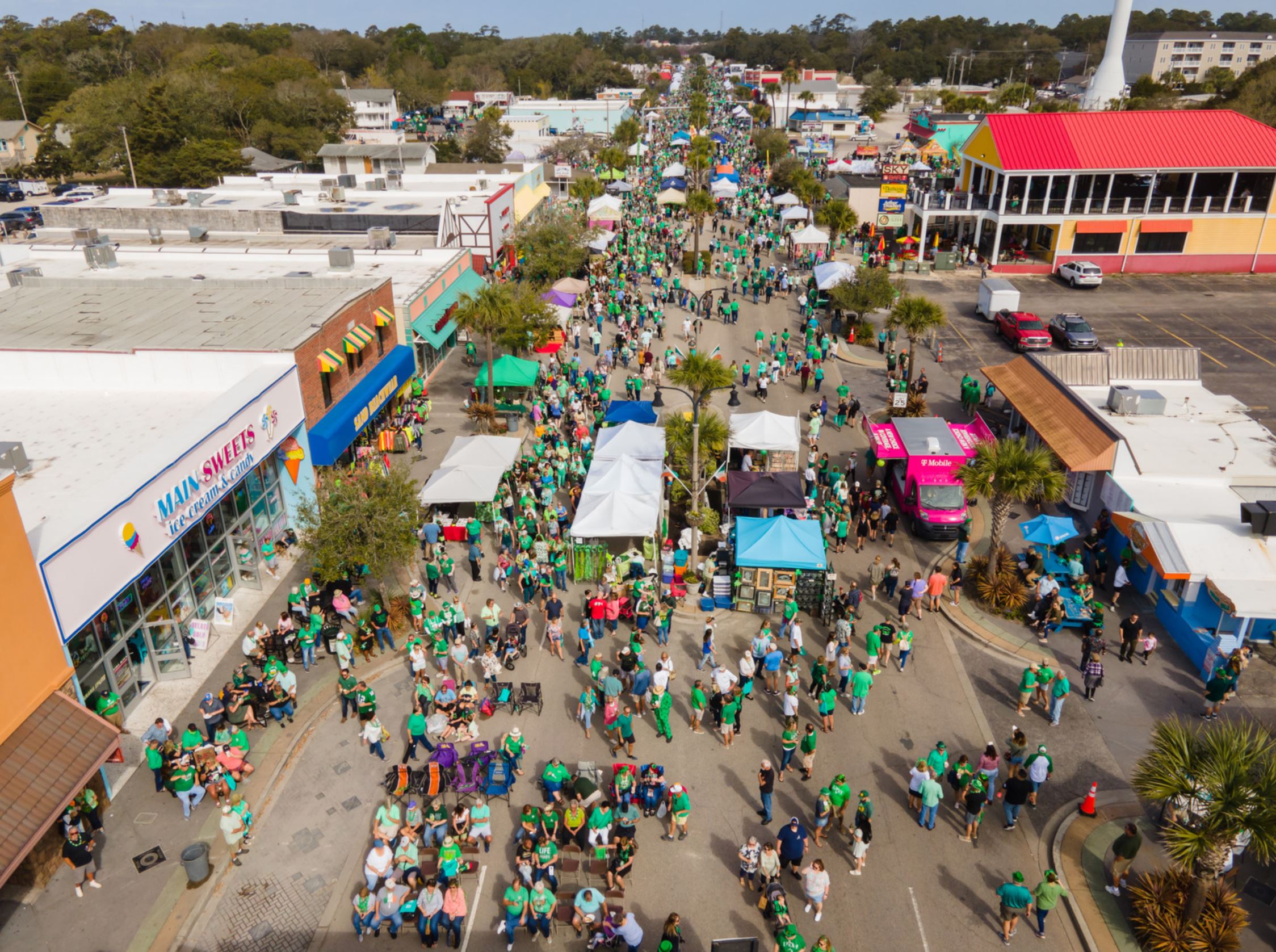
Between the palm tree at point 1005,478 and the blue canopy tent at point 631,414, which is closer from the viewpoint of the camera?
the palm tree at point 1005,478

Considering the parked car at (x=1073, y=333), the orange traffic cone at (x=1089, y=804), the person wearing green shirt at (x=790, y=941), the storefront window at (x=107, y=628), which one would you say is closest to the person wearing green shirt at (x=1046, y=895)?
the orange traffic cone at (x=1089, y=804)

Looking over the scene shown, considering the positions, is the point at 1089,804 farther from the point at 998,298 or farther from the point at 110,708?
the point at 998,298

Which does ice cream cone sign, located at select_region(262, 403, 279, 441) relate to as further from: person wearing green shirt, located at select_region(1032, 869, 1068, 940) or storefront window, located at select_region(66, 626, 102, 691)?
person wearing green shirt, located at select_region(1032, 869, 1068, 940)

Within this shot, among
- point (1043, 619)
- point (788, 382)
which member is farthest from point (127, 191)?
point (1043, 619)

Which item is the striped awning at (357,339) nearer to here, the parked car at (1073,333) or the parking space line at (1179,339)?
the parked car at (1073,333)

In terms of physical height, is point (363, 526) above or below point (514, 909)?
above

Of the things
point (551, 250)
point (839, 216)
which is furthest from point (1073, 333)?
point (551, 250)

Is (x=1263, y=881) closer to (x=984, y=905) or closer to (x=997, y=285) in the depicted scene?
(x=984, y=905)

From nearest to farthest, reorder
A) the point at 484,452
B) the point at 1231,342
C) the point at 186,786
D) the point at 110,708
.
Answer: the point at 186,786 < the point at 110,708 < the point at 484,452 < the point at 1231,342

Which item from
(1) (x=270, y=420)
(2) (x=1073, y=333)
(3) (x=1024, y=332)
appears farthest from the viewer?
(3) (x=1024, y=332)
